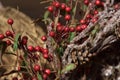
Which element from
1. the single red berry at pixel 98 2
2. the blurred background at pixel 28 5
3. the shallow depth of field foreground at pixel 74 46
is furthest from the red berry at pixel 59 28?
the blurred background at pixel 28 5

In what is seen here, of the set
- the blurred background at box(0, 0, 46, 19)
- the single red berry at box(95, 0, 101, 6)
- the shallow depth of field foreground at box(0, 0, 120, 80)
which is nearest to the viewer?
the shallow depth of field foreground at box(0, 0, 120, 80)

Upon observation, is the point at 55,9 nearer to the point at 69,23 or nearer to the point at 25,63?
the point at 69,23

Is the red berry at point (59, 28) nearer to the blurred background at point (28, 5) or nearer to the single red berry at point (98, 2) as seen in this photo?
the single red berry at point (98, 2)

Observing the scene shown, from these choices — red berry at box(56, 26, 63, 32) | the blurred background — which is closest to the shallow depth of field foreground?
red berry at box(56, 26, 63, 32)

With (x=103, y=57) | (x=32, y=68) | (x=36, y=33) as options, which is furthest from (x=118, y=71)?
(x=36, y=33)

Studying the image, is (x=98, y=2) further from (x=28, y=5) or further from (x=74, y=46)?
(x=28, y=5)

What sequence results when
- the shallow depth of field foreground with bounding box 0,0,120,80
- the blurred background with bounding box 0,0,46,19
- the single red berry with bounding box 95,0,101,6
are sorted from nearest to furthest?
the shallow depth of field foreground with bounding box 0,0,120,80 → the single red berry with bounding box 95,0,101,6 → the blurred background with bounding box 0,0,46,19

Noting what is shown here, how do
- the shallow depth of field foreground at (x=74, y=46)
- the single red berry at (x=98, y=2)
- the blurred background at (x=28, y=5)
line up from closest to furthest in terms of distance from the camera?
the shallow depth of field foreground at (x=74, y=46), the single red berry at (x=98, y=2), the blurred background at (x=28, y=5)

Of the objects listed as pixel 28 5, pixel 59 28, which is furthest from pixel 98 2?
pixel 28 5

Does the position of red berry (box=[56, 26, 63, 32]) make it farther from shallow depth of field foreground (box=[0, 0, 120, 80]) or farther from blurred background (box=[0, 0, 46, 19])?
blurred background (box=[0, 0, 46, 19])
